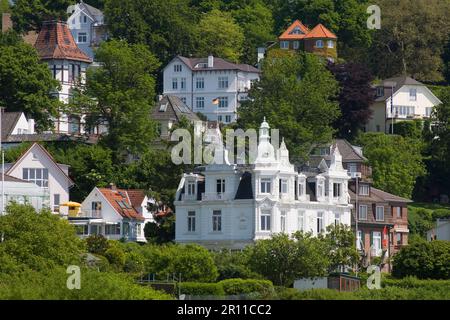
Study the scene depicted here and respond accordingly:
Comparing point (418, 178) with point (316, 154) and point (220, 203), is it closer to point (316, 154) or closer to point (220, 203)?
point (316, 154)

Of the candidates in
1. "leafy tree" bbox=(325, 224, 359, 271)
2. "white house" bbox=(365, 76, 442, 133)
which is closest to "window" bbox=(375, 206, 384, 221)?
"leafy tree" bbox=(325, 224, 359, 271)

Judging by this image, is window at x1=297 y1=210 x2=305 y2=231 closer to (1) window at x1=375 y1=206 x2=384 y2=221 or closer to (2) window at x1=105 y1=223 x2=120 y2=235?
(1) window at x1=375 y1=206 x2=384 y2=221

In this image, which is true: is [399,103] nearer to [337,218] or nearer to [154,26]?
[154,26]

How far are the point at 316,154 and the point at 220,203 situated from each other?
20.6 meters

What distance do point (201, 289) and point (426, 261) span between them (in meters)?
16.6

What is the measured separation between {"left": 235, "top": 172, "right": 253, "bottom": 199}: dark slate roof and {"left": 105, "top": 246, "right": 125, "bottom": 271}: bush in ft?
39.5

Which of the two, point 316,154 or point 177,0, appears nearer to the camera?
point 316,154

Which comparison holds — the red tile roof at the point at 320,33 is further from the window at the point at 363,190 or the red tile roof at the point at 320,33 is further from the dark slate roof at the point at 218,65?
the window at the point at 363,190

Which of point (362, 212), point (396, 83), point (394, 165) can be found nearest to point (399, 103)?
point (396, 83)

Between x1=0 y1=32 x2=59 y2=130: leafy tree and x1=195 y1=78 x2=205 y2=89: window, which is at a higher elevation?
x1=195 y1=78 x2=205 y2=89: window

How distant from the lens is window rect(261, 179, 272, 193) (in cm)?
12738
